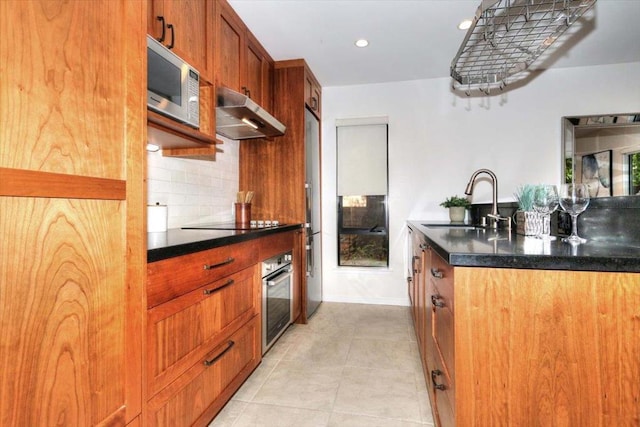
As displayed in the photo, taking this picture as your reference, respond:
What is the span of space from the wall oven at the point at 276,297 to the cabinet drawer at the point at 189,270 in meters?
0.39

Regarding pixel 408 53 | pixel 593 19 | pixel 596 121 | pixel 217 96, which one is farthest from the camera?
pixel 596 121

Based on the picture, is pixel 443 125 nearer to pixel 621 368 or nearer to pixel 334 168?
pixel 334 168

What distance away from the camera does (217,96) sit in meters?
2.07

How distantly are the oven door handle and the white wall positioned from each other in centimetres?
121

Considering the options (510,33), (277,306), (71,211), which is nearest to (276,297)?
(277,306)

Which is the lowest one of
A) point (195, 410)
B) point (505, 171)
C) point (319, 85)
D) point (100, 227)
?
point (195, 410)

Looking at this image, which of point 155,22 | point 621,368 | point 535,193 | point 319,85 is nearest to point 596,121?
point 535,193

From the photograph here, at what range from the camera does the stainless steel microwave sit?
58.7 inches

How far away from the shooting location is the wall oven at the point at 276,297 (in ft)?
7.03

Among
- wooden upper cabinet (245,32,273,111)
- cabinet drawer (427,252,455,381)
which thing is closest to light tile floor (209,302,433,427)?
cabinet drawer (427,252,455,381)

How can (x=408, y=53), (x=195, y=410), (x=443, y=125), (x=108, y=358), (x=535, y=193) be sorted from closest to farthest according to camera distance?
(x=108, y=358)
(x=195, y=410)
(x=535, y=193)
(x=408, y=53)
(x=443, y=125)

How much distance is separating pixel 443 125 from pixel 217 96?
2496 millimetres

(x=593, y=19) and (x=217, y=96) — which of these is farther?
(x=593, y=19)

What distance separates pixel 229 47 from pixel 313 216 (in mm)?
1705
